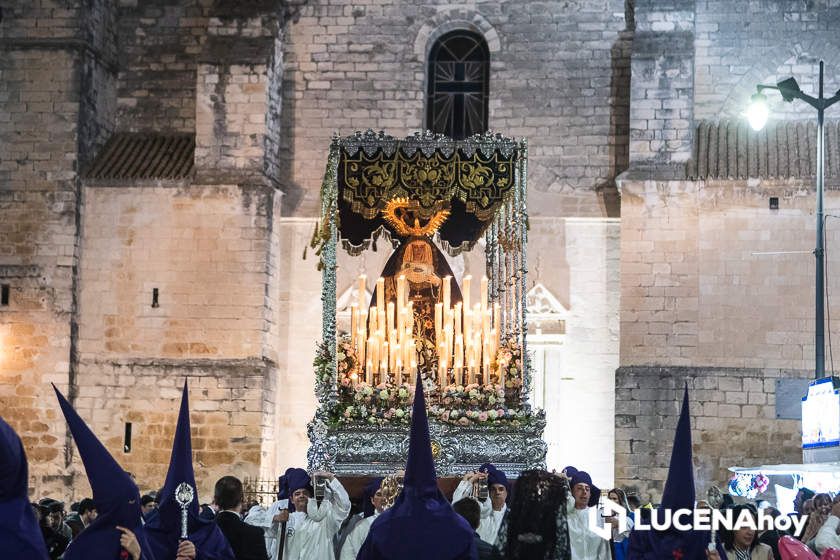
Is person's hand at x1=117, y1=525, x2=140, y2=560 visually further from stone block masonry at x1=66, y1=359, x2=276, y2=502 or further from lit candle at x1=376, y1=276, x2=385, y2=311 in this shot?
stone block masonry at x1=66, y1=359, x2=276, y2=502

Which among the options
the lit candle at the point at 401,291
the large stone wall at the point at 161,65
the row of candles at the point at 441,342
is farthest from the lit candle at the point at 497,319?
the large stone wall at the point at 161,65

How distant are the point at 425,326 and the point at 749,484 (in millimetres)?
5500

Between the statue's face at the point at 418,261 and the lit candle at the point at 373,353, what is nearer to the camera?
the lit candle at the point at 373,353

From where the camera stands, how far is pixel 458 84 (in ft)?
79.4

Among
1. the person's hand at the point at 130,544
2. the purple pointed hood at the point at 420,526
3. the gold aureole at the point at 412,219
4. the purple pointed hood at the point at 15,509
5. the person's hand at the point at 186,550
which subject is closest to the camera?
the purple pointed hood at the point at 15,509

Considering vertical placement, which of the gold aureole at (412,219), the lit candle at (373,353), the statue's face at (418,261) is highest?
the gold aureole at (412,219)

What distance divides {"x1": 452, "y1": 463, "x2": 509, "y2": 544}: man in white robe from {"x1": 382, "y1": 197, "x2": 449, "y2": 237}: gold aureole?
17.5 ft

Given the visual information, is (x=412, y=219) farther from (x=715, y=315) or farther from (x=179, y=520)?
(x=179, y=520)

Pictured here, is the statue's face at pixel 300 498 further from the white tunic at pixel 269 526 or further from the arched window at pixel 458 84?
the arched window at pixel 458 84

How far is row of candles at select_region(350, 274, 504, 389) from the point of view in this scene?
54.6 feet

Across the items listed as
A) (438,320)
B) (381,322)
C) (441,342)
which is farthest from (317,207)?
(441,342)

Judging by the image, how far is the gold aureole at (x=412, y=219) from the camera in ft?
57.7

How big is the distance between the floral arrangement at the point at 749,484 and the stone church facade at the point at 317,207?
203cm

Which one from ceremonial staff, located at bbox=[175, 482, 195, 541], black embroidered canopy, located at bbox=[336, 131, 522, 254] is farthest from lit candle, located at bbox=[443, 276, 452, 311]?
ceremonial staff, located at bbox=[175, 482, 195, 541]
